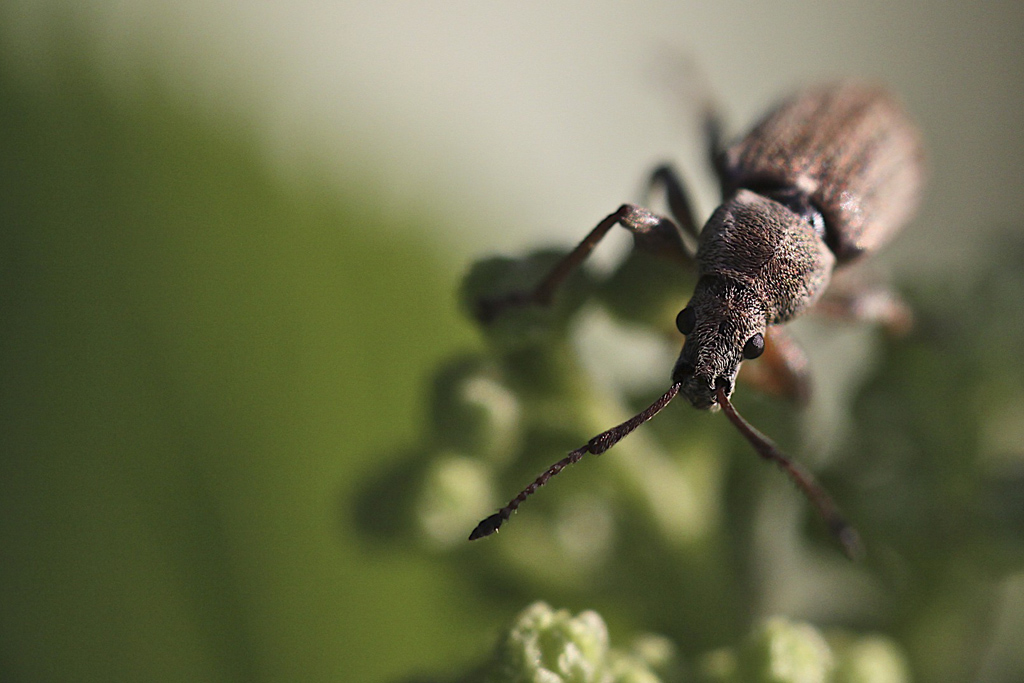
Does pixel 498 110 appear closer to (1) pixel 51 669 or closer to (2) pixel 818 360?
(2) pixel 818 360

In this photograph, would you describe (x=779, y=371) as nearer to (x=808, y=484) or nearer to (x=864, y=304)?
(x=808, y=484)

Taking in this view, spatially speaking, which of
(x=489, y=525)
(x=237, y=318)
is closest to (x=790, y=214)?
(x=489, y=525)

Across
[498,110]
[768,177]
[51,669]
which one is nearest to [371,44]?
[498,110]

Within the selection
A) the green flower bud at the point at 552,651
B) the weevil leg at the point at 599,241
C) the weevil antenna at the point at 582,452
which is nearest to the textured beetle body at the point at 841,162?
the weevil leg at the point at 599,241

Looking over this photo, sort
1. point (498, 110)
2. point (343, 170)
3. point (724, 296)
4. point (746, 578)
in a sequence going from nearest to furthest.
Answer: point (724, 296), point (746, 578), point (343, 170), point (498, 110)

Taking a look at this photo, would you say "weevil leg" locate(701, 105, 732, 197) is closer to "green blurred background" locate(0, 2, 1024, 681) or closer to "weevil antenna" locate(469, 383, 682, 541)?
"green blurred background" locate(0, 2, 1024, 681)

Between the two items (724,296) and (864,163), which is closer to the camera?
(724,296)

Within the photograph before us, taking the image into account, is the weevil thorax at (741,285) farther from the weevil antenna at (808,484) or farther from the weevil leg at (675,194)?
the weevil leg at (675,194)
